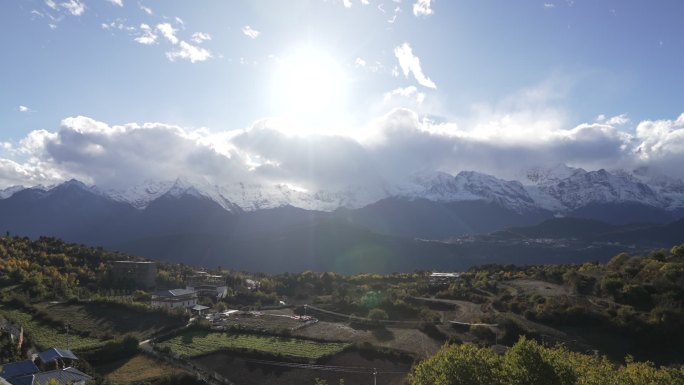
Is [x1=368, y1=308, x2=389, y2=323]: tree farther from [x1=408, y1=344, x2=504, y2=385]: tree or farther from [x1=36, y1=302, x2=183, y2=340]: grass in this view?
[x1=408, y1=344, x2=504, y2=385]: tree

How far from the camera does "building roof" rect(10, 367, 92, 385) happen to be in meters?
38.0

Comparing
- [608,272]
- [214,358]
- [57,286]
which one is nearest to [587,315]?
[608,272]

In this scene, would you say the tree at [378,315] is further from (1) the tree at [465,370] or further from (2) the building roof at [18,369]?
(2) the building roof at [18,369]

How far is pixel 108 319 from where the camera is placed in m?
67.6

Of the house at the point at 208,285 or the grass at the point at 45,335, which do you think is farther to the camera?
the house at the point at 208,285

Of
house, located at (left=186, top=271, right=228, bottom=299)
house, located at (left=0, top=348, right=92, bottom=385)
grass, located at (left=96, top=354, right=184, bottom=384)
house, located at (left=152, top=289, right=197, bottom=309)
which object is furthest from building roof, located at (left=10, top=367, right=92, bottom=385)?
house, located at (left=186, top=271, right=228, bottom=299)

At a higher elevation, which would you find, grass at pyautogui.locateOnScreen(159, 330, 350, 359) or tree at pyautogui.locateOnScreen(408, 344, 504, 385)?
tree at pyautogui.locateOnScreen(408, 344, 504, 385)

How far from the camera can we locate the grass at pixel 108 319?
62.7 m

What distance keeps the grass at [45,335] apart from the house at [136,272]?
30814 mm

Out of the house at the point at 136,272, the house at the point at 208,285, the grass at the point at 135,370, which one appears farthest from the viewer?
the house at the point at 136,272

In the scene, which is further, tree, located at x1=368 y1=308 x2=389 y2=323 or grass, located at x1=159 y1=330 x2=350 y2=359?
tree, located at x1=368 y1=308 x2=389 y2=323

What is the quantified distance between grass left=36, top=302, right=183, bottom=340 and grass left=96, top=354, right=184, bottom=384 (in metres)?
10.2

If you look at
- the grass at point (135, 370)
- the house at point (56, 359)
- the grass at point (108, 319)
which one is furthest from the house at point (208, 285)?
the house at point (56, 359)

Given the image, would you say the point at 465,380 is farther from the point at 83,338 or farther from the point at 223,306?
the point at 223,306
